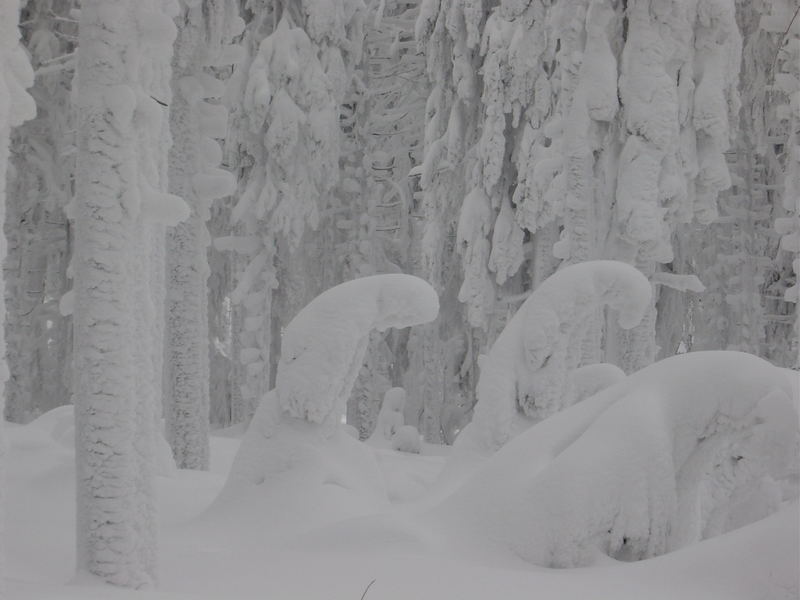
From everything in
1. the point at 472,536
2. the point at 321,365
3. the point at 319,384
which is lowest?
the point at 472,536

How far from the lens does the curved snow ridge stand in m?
8.26

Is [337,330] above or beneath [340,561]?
above

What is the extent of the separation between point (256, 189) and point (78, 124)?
34.8 ft

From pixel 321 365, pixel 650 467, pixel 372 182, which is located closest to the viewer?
pixel 650 467

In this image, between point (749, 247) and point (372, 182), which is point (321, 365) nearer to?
point (372, 182)

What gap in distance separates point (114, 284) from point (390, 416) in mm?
12152

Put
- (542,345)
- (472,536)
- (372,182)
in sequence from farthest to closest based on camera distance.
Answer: (372,182) < (542,345) < (472,536)

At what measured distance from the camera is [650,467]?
6.57m

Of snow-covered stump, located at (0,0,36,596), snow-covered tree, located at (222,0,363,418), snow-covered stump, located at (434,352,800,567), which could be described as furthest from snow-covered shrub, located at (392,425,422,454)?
snow-covered stump, located at (0,0,36,596)

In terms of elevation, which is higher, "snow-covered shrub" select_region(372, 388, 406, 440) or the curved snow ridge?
the curved snow ridge

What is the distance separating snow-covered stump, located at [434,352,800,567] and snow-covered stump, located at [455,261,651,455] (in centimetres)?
191

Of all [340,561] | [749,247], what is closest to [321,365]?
[340,561]

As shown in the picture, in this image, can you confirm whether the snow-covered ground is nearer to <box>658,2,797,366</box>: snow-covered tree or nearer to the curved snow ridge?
the curved snow ridge

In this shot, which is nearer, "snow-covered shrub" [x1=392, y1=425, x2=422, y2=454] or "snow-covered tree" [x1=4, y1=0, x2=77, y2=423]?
"snow-covered tree" [x1=4, y1=0, x2=77, y2=423]
